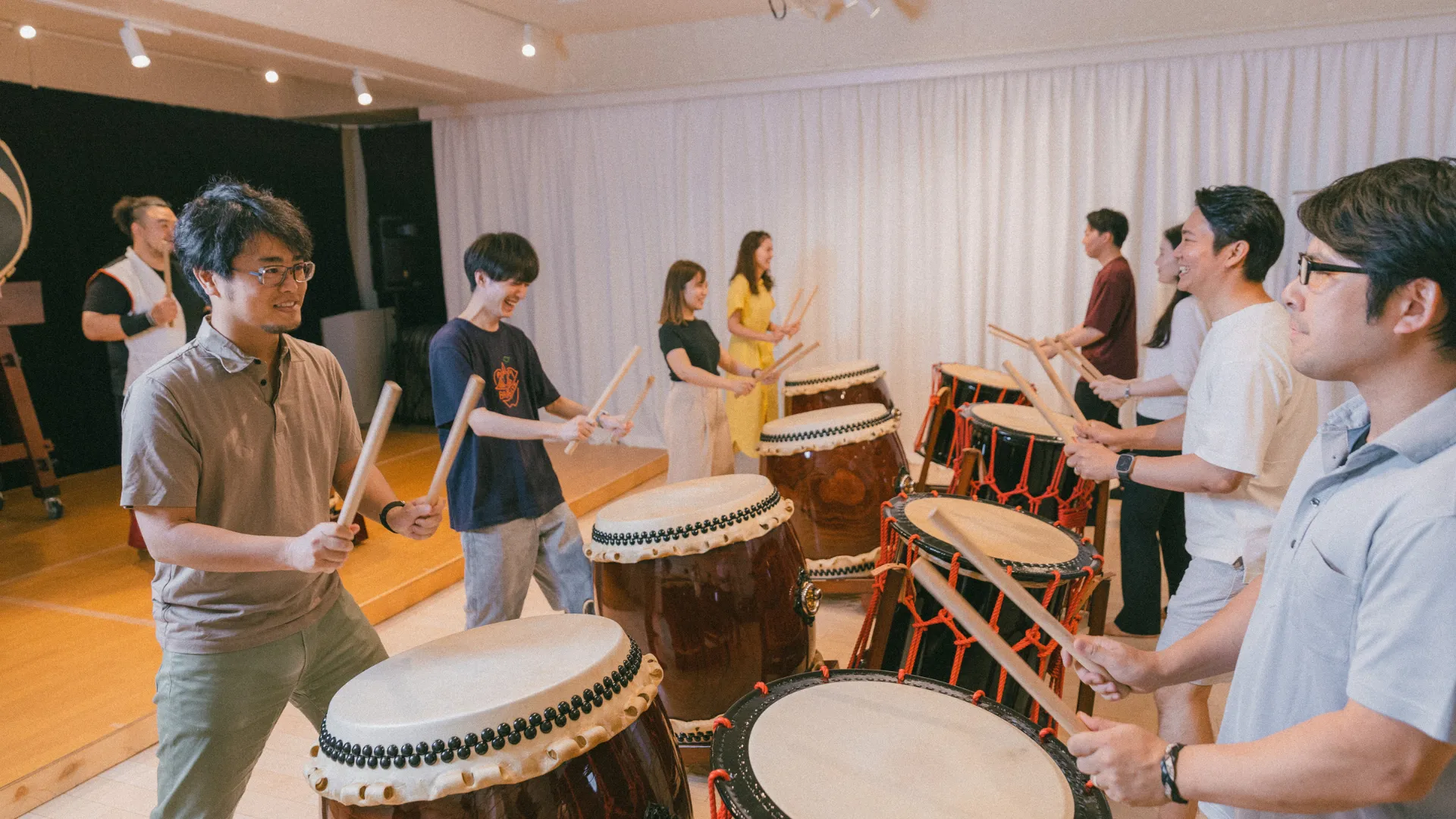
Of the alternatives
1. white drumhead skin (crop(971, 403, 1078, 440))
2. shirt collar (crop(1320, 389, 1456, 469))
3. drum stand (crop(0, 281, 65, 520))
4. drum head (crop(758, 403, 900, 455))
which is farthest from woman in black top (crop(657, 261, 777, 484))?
drum stand (crop(0, 281, 65, 520))

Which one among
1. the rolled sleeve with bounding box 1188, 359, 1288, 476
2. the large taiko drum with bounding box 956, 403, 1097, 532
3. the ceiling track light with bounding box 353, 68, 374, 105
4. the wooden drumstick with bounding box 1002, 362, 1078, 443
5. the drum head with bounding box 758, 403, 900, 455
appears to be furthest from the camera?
the ceiling track light with bounding box 353, 68, 374, 105

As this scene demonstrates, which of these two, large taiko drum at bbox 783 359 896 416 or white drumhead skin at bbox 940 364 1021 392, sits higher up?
white drumhead skin at bbox 940 364 1021 392

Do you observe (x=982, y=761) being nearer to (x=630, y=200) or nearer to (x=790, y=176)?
(x=790, y=176)

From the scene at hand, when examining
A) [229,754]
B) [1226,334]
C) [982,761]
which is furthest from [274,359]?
[1226,334]

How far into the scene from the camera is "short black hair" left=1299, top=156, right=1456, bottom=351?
93cm

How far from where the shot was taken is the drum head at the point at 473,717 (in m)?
1.24

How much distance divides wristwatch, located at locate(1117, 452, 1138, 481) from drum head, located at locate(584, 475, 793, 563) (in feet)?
2.50

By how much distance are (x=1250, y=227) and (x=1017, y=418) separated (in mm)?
1253

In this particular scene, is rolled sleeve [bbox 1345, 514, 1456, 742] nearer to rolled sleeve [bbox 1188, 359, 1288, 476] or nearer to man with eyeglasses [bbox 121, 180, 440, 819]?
rolled sleeve [bbox 1188, 359, 1288, 476]

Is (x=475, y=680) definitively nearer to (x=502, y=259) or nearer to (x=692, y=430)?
(x=502, y=259)

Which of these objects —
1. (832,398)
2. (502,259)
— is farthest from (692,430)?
(502,259)

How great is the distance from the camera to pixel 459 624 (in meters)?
3.48

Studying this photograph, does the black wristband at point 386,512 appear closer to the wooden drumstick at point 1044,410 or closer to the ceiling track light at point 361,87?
the wooden drumstick at point 1044,410

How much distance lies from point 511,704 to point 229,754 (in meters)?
0.63
